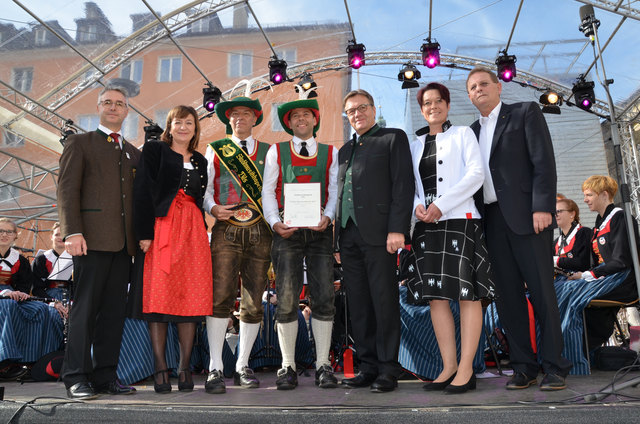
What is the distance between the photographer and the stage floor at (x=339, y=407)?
74.8 inches

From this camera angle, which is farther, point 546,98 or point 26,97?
point 546,98

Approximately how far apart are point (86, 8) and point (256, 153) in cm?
629

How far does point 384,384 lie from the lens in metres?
2.69

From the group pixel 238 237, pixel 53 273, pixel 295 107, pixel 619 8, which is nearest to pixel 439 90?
pixel 295 107

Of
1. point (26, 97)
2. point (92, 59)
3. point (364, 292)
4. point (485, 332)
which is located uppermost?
point (92, 59)

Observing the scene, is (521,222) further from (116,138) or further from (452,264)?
(116,138)

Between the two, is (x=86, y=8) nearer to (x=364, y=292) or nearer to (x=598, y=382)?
(x=364, y=292)

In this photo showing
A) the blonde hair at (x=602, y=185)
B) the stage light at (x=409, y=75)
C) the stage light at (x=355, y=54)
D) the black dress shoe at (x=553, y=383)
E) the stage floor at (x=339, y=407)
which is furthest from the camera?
the stage light at (x=409, y=75)

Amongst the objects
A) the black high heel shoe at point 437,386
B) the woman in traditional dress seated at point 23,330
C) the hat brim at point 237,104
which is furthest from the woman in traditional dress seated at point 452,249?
the woman in traditional dress seated at point 23,330

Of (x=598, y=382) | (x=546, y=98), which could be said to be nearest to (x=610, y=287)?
(x=598, y=382)

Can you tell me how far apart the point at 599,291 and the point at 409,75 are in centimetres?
701

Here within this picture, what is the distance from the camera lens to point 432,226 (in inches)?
113

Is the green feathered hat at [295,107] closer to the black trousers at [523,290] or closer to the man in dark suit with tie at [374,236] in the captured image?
the man in dark suit with tie at [374,236]

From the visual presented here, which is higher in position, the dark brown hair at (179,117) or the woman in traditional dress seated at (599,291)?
the dark brown hair at (179,117)
